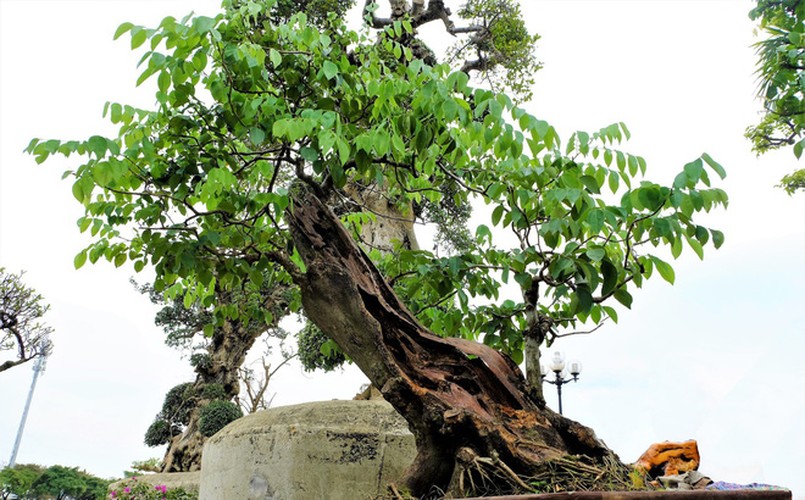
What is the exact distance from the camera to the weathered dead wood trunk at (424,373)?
8.50ft

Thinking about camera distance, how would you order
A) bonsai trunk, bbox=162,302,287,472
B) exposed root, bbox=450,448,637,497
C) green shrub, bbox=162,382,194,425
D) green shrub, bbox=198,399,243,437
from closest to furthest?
exposed root, bbox=450,448,637,497, green shrub, bbox=198,399,243,437, bonsai trunk, bbox=162,302,287,472, green shrub, bbox=162,382,194,425

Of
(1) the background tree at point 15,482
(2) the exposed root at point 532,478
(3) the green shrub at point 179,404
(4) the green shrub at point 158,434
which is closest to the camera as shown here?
(2) the exposed root at point 532,478

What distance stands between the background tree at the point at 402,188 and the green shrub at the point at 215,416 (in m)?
6.82

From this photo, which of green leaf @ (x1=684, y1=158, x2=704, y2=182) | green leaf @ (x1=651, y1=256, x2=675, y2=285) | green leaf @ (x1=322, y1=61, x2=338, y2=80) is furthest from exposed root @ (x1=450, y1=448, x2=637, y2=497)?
green leaf @ (x1=322, y1=61, x2=338, y2=80)

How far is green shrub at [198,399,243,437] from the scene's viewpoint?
938cm

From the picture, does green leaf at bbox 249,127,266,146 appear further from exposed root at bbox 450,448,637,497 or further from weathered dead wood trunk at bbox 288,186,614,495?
exposed root at bbox 450,448,637,497

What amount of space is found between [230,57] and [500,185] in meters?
1.23

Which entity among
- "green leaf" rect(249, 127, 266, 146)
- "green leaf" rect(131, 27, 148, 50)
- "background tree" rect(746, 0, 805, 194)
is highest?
"background tree" rect(746, 0, 805, 194)

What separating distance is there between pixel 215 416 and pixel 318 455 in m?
6.21

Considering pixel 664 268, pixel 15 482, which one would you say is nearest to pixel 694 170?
pixel 664 268

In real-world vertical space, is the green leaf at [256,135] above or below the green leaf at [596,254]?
above

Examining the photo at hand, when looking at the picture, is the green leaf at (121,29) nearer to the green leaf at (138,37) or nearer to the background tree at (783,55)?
the green leaf at (138,37)

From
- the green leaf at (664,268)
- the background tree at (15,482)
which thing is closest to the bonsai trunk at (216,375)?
the background tree at (15,482)

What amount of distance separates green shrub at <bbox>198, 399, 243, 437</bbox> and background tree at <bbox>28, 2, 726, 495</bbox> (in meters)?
6.82
